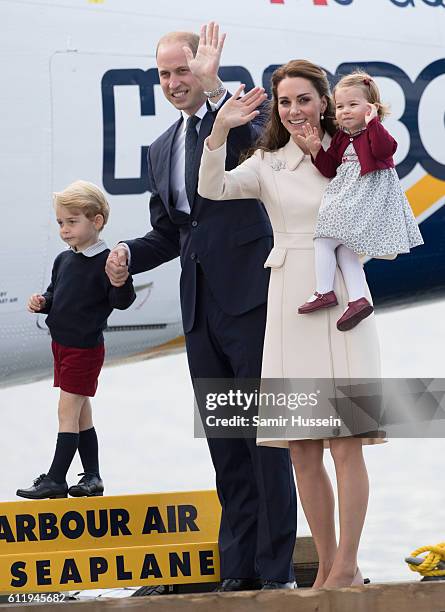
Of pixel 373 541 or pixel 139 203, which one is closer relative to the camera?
pixel 139 203

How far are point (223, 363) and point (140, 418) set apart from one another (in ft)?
47.1

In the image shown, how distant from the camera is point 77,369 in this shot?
4.91 metres

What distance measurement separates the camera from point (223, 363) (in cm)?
448

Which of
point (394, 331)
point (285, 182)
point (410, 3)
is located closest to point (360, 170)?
point (285, 182)

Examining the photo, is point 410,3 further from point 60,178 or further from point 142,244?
point 142,244

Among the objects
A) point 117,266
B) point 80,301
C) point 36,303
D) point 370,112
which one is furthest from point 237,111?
point 36,303

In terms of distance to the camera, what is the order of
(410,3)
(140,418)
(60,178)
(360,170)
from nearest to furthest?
(360,170), (60,178), (410,3), (140,418)

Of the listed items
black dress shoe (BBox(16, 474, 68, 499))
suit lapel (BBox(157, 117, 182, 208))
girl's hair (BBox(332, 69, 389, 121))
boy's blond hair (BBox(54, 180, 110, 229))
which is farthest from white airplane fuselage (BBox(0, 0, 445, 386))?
girl's hair (BBox(332, 69, 389, 121))

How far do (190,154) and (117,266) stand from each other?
469 mm

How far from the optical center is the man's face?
14.3 ft

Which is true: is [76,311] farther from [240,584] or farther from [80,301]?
[240,584]

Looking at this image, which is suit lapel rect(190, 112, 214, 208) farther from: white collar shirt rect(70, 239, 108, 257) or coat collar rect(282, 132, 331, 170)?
white collar shirt rect(70, 239, 108, 257)

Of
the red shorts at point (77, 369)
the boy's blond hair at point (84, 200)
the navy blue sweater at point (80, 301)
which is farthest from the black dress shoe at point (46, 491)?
the boy's blond hair at point (84, 200)

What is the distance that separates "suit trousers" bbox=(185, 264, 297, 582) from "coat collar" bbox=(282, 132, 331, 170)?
497 mm
